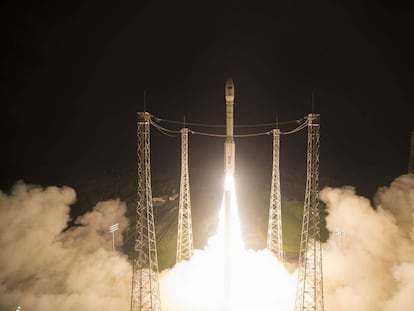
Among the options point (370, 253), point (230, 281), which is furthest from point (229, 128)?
point (370, 253)

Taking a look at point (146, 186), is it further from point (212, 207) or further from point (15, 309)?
point (212, 207)

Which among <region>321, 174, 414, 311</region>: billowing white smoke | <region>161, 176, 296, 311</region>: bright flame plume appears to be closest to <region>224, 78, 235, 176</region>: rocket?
<region>161, 176, 296, 311</region>: bright flame plume

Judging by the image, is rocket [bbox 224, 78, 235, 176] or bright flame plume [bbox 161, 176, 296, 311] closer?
rocket [bbox 224, 78, 235, 176]

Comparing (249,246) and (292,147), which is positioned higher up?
(292,147)

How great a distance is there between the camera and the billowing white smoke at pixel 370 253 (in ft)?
60.5

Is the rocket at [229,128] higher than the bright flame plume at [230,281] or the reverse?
higher

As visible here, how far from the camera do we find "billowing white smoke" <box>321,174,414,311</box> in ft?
60.5

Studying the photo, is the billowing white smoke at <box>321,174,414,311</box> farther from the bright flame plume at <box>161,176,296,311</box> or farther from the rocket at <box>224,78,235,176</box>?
the rocket at <box>224,78,235,176</box>

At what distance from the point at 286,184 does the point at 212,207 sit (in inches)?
280

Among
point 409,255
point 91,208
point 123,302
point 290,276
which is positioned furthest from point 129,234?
point 409,255

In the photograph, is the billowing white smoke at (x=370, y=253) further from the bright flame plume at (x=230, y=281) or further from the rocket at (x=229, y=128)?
the rocket at (x=229, y=128)

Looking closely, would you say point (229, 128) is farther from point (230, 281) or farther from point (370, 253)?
point (370, 253)

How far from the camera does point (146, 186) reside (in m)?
14.8

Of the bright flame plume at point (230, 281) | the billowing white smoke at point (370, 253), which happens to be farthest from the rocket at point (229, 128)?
the billowing white smoke at point (370, 253)
